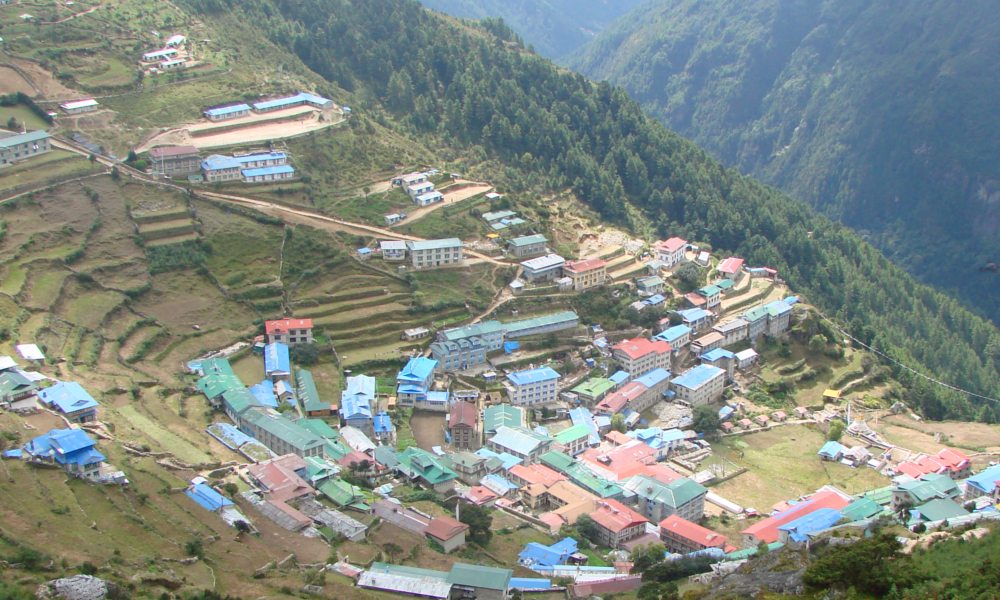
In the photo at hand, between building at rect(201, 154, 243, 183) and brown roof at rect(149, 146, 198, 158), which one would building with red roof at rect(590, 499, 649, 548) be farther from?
brown roof at rect(149, 146, 198, 158)

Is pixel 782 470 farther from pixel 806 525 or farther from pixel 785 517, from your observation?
pixel 806 525

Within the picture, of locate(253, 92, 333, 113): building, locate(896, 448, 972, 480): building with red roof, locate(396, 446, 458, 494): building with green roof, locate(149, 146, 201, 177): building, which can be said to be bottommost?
locate(896, 448, 972, 480): building with red roof

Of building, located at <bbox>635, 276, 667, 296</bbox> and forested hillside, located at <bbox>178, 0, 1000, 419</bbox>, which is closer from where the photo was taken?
building, located at <bbox>635, 276, 667, 296</bbox>

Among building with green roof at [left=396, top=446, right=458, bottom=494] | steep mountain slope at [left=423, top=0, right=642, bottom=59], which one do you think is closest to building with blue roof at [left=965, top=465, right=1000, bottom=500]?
building with green roof at [left=396, top=446, right=458, bottom=494]

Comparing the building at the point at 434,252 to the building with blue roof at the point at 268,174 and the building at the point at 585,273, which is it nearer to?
the building at the point at 585,273

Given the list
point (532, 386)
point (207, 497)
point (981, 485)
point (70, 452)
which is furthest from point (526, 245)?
point (70, 452)

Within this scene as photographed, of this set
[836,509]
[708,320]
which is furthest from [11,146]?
[836,509]

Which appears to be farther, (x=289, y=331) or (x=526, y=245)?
(x=526, y=245)
